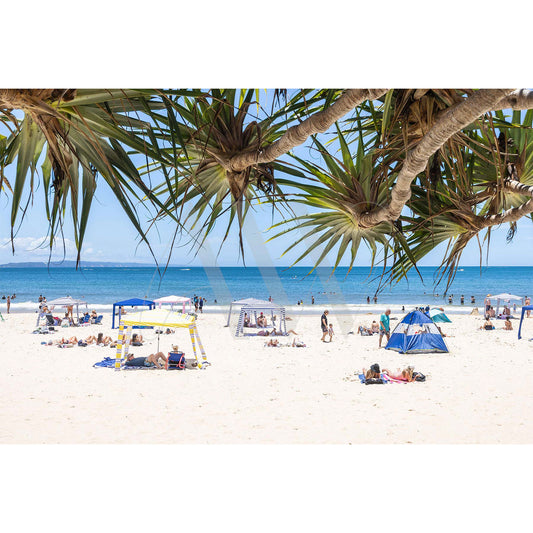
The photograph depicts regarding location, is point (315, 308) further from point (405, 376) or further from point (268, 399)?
point (268, 399)

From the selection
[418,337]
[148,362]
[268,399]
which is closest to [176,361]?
[148,362]

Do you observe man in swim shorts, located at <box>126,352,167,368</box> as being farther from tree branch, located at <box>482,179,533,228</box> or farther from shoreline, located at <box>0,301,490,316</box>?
shoreline, located at <box>0,301,490,316</box>

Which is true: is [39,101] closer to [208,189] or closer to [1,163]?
[1,163]

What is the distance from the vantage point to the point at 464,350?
423 inches

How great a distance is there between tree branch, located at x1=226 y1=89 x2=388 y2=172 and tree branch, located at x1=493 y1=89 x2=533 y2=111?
298 mm

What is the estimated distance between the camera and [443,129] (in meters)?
1.15

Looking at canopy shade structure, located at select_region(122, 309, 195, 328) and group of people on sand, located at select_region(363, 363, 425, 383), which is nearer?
group of people on sand, located at select_region(363, 363, 425, 383)

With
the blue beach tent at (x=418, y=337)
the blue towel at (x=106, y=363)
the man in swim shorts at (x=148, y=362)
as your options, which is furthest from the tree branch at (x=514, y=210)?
the blue beach tent at (x=418, y=337)

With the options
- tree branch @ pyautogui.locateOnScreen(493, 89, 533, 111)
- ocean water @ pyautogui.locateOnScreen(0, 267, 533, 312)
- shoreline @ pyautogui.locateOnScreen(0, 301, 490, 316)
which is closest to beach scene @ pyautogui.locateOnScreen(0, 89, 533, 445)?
tree branch @ pyautogui.locateOnScreen(493, 89, 533, 111)

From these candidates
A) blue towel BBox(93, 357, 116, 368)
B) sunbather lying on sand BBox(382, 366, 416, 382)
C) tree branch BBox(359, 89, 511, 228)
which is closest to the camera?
tree branch BBox(359, 89, 511, 228)

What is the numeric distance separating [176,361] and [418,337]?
16.6ft

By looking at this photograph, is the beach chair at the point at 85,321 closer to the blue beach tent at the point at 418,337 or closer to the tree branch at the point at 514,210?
the blue beach tent at the point at 418,337

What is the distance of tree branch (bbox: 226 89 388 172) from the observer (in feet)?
3.82

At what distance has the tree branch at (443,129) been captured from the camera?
3.52ft
